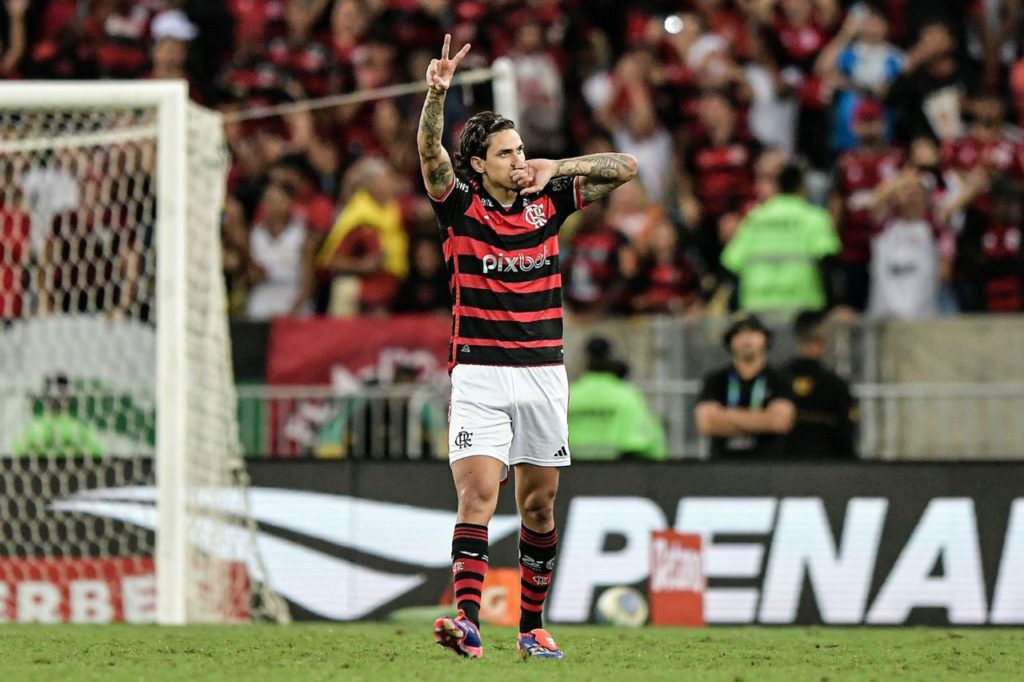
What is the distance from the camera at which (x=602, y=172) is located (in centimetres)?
764

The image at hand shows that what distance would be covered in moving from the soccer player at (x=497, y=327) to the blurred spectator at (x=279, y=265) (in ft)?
24.3

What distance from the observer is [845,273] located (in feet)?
46.1

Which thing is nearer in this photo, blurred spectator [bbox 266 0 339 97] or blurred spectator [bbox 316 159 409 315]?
blurred spectator [bbox 316 159 409 315]

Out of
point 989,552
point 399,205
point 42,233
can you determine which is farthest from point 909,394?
point 42,233

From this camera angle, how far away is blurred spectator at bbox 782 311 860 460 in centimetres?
1178

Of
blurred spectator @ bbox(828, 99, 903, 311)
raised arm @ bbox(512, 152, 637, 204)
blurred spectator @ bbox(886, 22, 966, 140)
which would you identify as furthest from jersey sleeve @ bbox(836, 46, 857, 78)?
raised arm @ bbox(512, 152, 637, 204)

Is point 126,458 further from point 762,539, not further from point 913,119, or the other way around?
point 913,119

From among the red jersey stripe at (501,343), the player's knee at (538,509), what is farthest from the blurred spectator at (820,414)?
the red jersey stripe at (501,343)

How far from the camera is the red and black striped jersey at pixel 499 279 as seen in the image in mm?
7309

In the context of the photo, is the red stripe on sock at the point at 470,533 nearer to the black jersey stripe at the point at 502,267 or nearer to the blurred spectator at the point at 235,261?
the black jersey stripe at the point at 502,267

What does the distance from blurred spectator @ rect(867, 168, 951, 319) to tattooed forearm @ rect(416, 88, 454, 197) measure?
7.05 metres

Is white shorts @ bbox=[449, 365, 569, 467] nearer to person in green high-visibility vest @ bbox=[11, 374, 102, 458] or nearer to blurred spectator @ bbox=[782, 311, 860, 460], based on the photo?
blurred spectator @ bbox=[782, 311, 860, 460]

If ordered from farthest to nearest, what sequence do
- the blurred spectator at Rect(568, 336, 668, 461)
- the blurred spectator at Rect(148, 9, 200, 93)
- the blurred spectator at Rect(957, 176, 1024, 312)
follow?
the blurred spectator at Rect(148, 9, 200, 93) < the blurred spectator at Rect(957, 176, 1024, 312) < the blurred spectator at Rect(568, 336, 668, 461)

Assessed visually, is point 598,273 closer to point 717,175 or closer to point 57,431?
point 717,175
